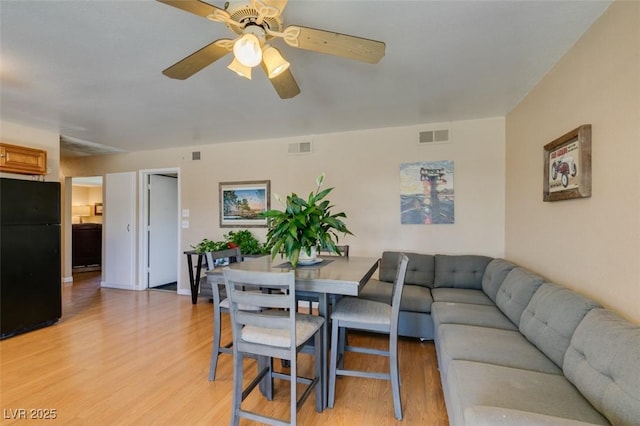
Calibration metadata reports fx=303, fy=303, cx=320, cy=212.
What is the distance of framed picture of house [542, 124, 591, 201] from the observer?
190 centimetres

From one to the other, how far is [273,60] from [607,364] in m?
2.04

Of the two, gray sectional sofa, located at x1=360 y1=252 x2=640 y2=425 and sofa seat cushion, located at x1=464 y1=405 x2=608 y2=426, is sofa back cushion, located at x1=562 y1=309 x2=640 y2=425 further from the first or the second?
sofa seat cushion, located at x1=464 y1=405 x2=608 y2=426

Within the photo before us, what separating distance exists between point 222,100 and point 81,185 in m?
8.79

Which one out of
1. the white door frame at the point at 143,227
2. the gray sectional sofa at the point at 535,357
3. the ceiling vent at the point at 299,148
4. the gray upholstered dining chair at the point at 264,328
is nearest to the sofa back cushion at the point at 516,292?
the gray sectional sofa at the point at 535,357

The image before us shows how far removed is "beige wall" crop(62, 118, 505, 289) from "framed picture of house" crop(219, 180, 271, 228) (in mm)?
111

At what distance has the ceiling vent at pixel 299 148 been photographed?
14.4 feet

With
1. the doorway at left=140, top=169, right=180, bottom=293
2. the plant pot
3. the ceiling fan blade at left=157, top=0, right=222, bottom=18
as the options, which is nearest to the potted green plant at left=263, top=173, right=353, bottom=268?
the plant pot

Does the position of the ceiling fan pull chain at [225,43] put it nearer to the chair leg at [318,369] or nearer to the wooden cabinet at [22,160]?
the chair leg at [318,369]

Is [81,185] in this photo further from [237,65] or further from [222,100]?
[237,65]

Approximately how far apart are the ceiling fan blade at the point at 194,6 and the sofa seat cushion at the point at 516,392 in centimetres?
203

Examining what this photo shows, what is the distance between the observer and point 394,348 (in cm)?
201

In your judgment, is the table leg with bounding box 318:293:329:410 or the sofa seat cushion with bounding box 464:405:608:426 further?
the table leg with bounding box 318:293:329:410

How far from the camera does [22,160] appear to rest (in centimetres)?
351

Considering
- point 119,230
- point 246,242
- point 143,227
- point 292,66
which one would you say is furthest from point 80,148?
point 292,66
